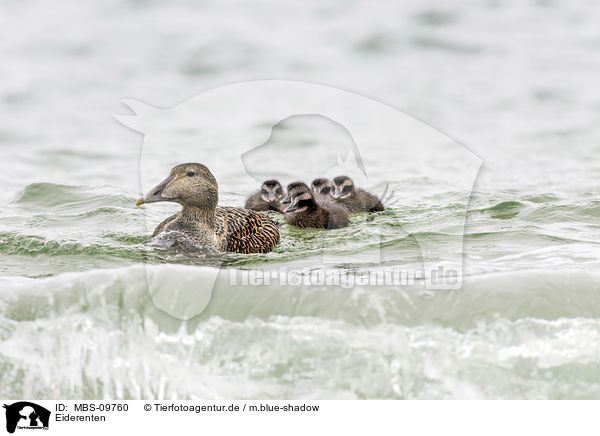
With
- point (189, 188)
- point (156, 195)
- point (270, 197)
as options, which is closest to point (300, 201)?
point (270, 197)

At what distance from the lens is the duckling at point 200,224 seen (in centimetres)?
545

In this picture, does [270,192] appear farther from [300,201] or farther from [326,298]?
[326,298]

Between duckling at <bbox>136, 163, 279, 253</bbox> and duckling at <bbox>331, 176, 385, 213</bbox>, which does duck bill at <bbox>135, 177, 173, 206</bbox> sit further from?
duckling at <bbox>331, 176, 385, 213</bbox>

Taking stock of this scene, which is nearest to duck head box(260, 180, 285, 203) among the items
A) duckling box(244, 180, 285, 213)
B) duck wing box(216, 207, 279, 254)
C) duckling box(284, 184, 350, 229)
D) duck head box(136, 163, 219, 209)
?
duckling box(244, 180, 285, 213)

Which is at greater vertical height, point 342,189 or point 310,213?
point 342,189

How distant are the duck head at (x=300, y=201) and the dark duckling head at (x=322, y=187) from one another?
2.35 ft

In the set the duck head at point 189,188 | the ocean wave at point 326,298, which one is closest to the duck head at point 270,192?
the duck head at point 189,188

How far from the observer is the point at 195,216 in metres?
5.60

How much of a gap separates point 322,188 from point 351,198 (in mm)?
359

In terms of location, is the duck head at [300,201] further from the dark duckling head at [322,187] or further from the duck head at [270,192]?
the dark duckling head at [322,187]
